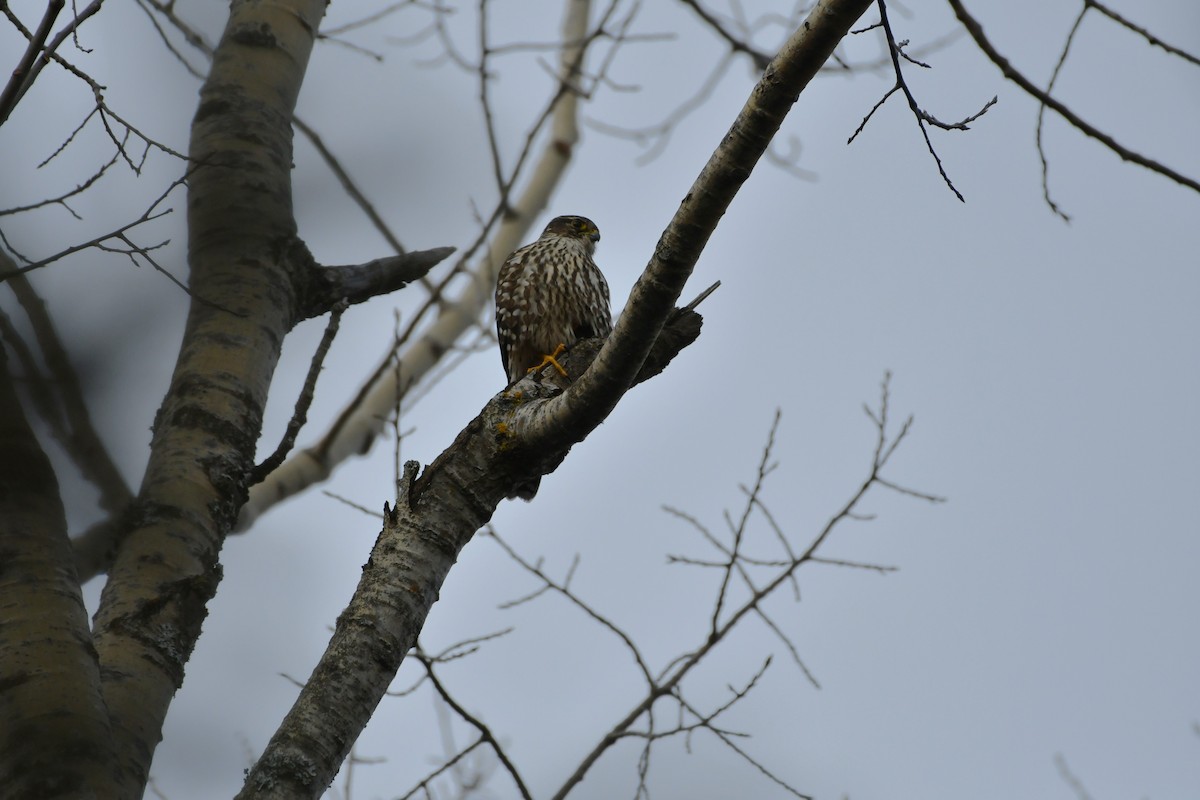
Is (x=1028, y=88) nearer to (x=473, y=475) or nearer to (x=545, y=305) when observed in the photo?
(x=473, y=475)

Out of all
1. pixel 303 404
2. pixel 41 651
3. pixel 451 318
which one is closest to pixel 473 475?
pixel 303 404

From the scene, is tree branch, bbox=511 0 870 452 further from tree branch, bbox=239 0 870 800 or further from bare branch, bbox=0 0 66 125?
bare branch, bbox=0 0 66 125

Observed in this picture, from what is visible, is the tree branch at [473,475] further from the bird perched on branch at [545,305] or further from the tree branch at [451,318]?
the bird perched on branch at [545,305]

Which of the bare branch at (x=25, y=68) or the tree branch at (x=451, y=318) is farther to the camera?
the tree branch at (x=451, y=318)

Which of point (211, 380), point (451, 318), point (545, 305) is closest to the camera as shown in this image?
point (211, 380)

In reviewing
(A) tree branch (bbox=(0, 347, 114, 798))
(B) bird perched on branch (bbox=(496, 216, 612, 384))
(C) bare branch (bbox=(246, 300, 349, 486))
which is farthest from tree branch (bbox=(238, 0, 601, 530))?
(A) tree branch (bbox=(0, 347, 114, 798))

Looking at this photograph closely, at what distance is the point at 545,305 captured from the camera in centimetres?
506

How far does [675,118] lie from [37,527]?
6.29 m

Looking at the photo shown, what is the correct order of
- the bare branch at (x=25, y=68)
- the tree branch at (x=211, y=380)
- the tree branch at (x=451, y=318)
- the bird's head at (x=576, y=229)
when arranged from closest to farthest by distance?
the bare branch at (x=25, y=68), the tree branch at (x=211, y=380), the tree branch at (x=451, y=318), the bird's head at (x=576, y=229)

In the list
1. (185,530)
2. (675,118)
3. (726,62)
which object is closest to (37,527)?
(185,530)

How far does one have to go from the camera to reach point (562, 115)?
24.1 ft

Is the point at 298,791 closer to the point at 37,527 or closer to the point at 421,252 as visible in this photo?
the point at 37,527

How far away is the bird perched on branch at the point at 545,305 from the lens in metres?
5.05

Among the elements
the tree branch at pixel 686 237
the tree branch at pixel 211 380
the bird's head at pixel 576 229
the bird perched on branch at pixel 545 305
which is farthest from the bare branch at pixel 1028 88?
the bird's head at pixel 576 229
